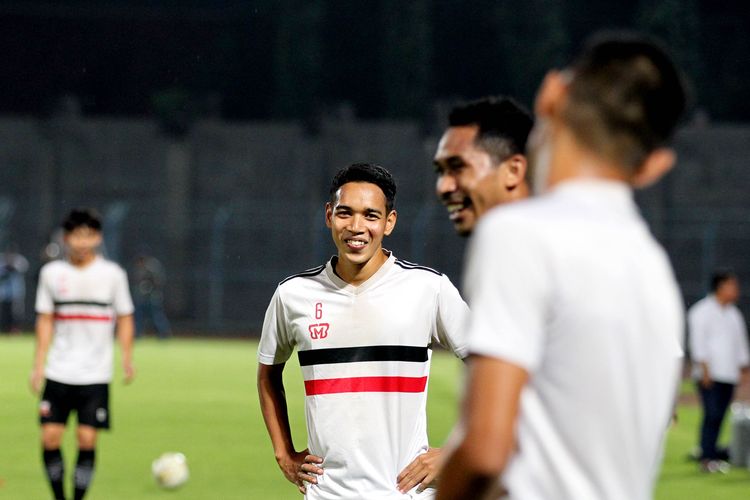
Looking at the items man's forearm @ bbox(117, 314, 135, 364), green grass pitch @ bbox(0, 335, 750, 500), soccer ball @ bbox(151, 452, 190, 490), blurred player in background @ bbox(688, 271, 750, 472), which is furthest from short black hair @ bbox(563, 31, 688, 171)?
blurred player in background @ bbox(688, 271, 750, 472)

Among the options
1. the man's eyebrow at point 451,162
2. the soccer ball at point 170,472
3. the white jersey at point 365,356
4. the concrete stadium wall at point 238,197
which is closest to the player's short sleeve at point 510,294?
the man's eyebrow at point 451,162

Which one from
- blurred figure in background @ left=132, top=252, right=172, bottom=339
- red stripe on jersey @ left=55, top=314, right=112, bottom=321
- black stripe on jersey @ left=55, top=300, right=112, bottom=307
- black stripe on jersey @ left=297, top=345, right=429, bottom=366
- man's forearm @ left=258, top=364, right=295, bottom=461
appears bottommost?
blurred figure in background @ left=132, top=252, right=172, bottom=339

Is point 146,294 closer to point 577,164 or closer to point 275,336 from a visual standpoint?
point 275,336

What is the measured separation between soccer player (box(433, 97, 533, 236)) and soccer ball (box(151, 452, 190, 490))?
790 cm

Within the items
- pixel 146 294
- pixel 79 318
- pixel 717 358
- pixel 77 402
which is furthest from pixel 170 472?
pixel 146 294

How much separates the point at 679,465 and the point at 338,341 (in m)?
9.18

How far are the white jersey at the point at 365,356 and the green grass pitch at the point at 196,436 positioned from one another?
593cm

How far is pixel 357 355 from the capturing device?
4977 mm

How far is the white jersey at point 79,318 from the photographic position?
10.0 metres

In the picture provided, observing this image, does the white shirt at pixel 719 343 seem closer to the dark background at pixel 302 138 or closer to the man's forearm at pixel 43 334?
the man's forearm at pixel 43 334

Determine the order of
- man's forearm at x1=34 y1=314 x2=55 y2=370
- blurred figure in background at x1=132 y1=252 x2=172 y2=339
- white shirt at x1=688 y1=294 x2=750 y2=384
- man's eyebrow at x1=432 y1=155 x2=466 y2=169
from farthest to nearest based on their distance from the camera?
blurred figure in background at x1=132 y1=252 x2=172 y2=339, white shirt at x1=688 y1=294 x2=750 y2=384, man's forearm at x1=34 y1=314 x2=55 y2=370, man's eyebrow at x1=432 y1=155 x2=466 y2=169

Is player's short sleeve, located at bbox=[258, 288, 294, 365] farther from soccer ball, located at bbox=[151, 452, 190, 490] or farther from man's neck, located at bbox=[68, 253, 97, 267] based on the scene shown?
soccer ball, located at bbox=[151, 452, 190, 490]

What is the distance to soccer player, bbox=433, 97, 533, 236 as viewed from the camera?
10.5ft

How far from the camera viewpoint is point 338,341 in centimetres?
500
